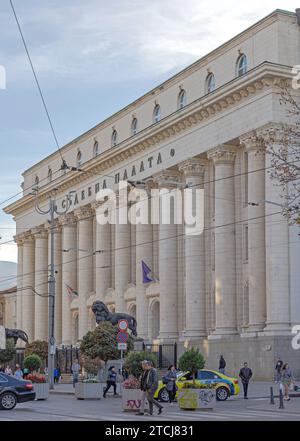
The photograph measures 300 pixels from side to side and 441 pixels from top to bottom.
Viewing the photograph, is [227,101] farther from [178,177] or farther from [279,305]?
[279,305]

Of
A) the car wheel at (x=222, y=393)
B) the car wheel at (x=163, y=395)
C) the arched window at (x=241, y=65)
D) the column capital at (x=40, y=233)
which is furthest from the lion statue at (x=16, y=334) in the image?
the car wheel at (x=163, y=395)

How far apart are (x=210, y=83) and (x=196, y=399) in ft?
105

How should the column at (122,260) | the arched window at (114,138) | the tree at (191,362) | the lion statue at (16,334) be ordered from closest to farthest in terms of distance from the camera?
the tree at (191,362)
the column at (122,260)
the lion statue at (16,334)
the arched window at (114,138)

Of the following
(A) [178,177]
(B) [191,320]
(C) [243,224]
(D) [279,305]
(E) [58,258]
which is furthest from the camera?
(E) [58,258]

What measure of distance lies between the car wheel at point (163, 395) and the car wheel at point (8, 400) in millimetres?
6715

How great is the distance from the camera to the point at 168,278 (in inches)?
2344

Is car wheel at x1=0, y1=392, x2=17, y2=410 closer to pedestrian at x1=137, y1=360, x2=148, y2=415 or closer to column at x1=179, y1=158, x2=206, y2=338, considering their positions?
pedestrian at x1=137, y1=360, x2=148, y2=415

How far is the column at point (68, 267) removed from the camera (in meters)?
75.7

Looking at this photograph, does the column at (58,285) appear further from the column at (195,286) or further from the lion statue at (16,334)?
the column at (195,286)

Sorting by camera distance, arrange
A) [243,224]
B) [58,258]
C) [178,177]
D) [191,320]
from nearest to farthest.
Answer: [243,224]
[191,320]
[178,177]
[58,258]

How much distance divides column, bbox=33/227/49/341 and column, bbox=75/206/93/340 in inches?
353
